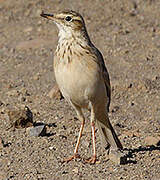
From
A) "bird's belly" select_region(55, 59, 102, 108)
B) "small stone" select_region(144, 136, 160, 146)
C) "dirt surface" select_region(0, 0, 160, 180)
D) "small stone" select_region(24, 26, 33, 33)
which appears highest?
"bird's belly" select_region(55, 59, 102, 108)

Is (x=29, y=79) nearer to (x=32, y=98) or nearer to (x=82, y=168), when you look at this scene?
(x=32, y=98)

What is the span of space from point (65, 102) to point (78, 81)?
3276 millimetres

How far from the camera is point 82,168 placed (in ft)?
25.2

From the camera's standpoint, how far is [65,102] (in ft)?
34.9

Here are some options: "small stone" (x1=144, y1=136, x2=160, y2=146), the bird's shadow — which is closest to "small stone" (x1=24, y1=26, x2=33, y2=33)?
"small stone" (x1=144, y1=136, x2=160, y2=146)

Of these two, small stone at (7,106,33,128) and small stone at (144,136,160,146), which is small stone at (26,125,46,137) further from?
small stone at (144,136,160,146)

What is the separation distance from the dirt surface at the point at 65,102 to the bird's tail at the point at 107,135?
7.6 inches

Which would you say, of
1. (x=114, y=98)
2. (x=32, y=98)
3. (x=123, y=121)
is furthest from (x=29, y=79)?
(x=123, y=121)

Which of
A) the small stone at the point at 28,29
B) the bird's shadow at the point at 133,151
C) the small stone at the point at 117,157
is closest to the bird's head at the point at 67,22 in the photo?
the small stone at the point at 117,157

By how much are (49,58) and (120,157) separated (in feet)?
19.4

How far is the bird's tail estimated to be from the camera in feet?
27.1

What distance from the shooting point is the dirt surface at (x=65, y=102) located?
25.4ft

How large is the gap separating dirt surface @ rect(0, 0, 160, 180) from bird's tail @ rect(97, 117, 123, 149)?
19 cm

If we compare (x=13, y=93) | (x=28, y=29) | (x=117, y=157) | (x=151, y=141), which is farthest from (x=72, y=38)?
(x=28, y=29)
